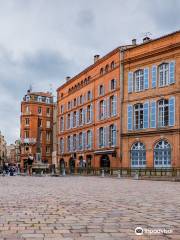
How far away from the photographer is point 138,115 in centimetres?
4259

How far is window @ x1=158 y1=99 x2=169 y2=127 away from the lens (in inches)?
1543

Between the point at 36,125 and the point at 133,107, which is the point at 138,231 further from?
the point at 36,125

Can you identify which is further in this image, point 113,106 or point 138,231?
point 113,106

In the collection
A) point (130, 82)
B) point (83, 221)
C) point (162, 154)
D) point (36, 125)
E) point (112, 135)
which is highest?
point (130, 82)

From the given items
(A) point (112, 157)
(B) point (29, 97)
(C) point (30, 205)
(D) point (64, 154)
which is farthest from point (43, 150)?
(C) point (30, 205)

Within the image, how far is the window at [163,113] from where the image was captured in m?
39.2

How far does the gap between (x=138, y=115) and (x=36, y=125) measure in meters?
42.9

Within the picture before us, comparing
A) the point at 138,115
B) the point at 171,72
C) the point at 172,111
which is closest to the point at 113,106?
the point at 138,115

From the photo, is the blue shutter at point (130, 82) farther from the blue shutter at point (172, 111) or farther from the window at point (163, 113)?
the blue shutter at point (172, 111)

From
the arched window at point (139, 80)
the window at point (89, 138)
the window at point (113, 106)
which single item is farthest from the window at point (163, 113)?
the window at point (89, 138)

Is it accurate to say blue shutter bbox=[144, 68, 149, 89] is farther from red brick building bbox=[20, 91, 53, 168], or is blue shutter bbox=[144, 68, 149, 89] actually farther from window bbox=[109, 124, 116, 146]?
red brick building bbox=[20, 91, 53, 168]

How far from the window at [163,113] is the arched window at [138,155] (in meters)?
3.24

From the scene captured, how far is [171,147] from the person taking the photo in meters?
38.1

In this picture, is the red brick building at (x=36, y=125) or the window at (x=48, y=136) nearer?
the red brick building at (x=36, y=125)
